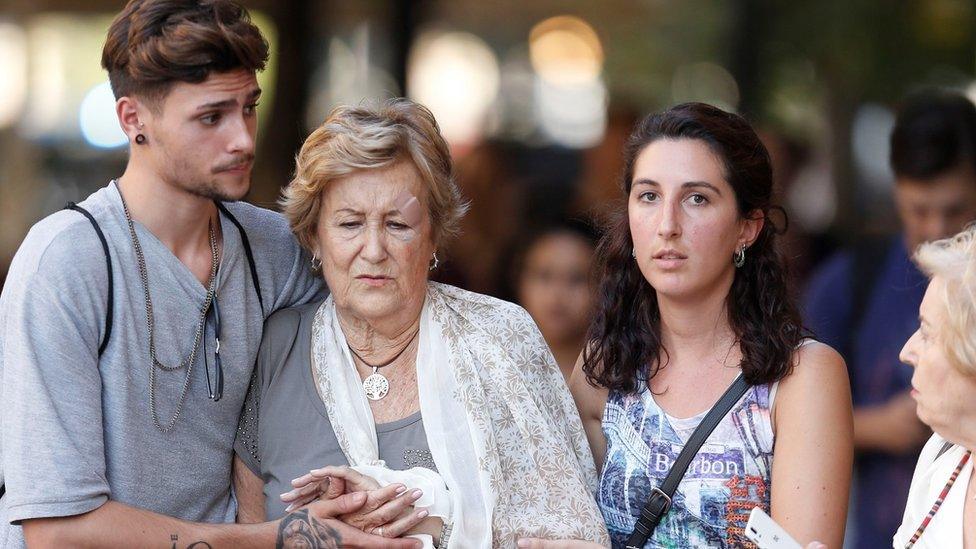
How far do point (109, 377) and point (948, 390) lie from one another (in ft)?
6.19

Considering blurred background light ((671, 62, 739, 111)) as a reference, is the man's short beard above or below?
below

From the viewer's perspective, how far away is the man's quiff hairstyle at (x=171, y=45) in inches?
117

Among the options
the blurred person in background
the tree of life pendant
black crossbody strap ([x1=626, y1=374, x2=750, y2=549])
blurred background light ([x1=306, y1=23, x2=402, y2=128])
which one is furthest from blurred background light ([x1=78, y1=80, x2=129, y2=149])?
black crossbody strap ([x1=626, y1=374, x2=750, y2=549])

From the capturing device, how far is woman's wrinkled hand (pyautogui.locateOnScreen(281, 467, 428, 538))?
9.50ft

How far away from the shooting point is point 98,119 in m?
9.08

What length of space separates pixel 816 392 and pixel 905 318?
1615 mm

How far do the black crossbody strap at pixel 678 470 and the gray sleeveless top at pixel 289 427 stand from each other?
537mm

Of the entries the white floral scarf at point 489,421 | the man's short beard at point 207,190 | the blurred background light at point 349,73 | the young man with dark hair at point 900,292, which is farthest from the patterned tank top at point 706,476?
the blurred background light at point 349,73

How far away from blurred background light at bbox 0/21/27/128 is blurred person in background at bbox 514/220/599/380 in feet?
17.3

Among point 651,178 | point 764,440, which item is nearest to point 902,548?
point 764,440

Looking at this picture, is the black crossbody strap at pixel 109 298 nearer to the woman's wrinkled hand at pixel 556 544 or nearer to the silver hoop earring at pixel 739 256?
the woman's wrinkled hand at pixel 556 544

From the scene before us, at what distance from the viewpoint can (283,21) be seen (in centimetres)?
702

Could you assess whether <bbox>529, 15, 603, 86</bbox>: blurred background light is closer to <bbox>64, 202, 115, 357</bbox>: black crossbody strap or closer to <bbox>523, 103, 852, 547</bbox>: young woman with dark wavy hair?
<bbox>523, 103, 852, 547</bbox>: young woman with dark wavy hair

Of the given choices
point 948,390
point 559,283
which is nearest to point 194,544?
point 948,390
